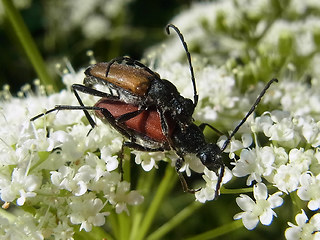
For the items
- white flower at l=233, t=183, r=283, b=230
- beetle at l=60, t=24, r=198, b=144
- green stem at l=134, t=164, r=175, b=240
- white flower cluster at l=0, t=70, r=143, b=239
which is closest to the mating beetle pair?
beetle at l=60, t=24, r=198, b=144

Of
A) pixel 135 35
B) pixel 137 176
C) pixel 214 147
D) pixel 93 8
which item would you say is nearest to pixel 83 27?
pixel 93 8

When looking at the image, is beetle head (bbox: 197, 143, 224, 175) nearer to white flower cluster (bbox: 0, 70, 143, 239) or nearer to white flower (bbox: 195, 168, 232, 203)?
white flower (bbox: 195, 168, 232, 203)

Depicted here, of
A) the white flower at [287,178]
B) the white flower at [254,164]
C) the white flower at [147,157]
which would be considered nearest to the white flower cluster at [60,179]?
the white flower at [147,157]

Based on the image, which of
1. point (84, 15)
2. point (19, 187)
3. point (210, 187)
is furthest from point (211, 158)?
point (84, 15)

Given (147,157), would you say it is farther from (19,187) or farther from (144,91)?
(19,187)

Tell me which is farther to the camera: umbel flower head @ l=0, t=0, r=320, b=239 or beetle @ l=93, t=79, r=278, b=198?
beetle @ l=93, t=79, r=278, b=198

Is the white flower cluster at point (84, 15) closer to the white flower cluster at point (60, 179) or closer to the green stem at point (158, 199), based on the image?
the green stem at point (158, 199)
